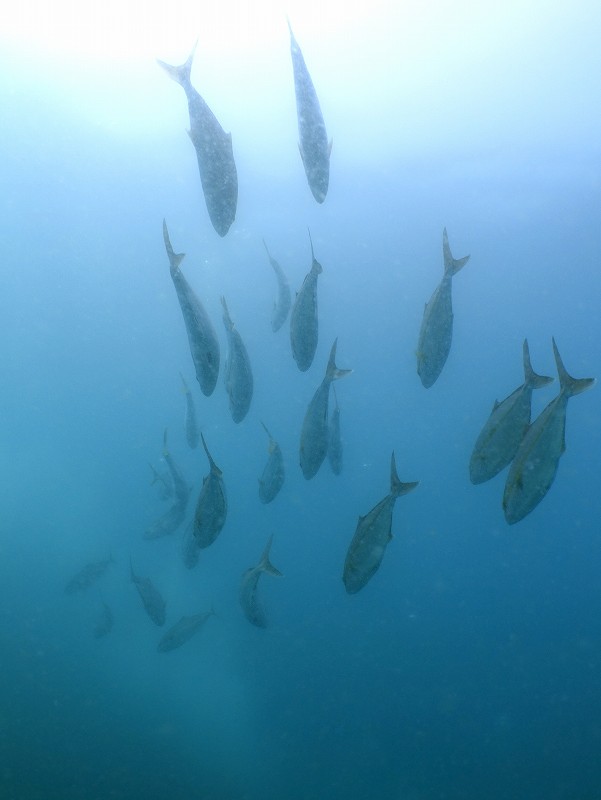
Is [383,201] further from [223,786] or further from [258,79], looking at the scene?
[223,786]

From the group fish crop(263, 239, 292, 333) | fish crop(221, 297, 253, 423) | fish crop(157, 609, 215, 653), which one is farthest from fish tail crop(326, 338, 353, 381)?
fish crop(157, 609, 215, 653)

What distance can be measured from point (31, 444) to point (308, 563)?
93.0ft

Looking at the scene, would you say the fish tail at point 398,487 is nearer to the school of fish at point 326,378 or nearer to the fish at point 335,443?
the school of fish at point 326,378

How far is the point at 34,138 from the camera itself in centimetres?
2203

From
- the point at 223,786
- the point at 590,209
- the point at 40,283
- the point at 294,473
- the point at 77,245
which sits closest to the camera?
the point at 223,786

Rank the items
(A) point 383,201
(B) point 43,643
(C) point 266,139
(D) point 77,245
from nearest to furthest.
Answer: (B) point 43,643 < (C) point 266,139 < (A) point 383,201 < (D) point 77,245

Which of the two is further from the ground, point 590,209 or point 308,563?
point 590,209

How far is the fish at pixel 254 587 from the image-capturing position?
430 cm

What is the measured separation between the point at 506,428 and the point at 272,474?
2197mm

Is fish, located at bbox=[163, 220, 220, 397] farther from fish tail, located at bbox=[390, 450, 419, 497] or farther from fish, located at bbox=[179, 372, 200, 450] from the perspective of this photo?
fish, located at bbox=[179, 372, 200, 450]

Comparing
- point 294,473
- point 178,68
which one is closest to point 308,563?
point 294,473

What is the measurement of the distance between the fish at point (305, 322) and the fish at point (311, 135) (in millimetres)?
548

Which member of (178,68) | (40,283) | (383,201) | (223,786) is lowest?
(223,786)

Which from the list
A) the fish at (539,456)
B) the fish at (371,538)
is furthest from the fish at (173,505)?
the fish at (539,456)
